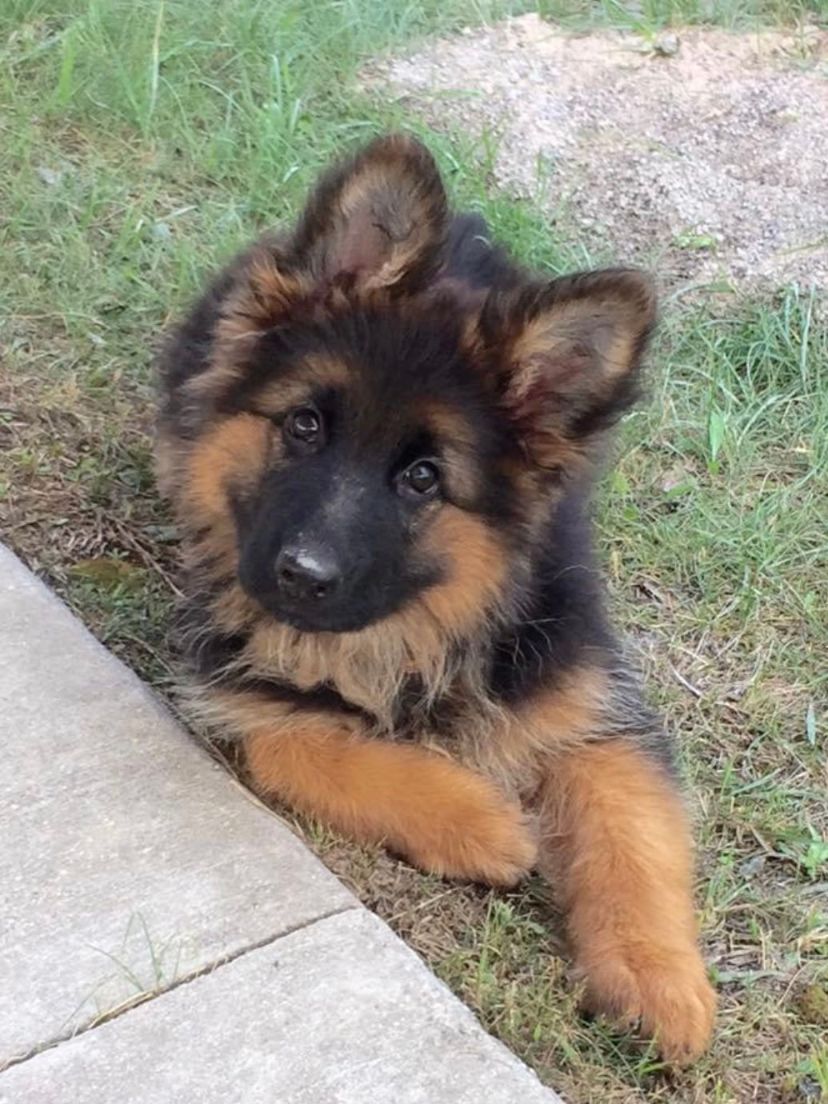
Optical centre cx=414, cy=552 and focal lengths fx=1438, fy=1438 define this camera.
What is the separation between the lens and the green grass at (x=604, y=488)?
3.13 metres

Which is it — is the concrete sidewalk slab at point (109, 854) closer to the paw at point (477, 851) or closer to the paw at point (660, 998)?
the paw at point (477, 851)

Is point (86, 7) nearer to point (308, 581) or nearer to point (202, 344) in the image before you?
point (202, 344)

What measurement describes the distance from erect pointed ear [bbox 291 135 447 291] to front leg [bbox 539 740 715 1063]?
1.24 m

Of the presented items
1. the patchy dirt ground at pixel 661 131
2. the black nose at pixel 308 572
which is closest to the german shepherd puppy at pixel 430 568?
the black nose at pixel 308 572

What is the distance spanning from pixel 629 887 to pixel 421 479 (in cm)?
100

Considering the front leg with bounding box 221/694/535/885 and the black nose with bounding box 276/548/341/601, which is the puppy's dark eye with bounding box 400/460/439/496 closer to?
the black nose with bounding box 276/548/341/601

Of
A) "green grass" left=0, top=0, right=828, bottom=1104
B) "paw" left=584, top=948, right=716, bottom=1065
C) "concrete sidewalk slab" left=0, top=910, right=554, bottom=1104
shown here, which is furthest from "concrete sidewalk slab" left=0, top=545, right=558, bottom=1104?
"paw" left=584, top=948, right=716, bottom=1065

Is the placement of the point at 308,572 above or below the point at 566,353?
below

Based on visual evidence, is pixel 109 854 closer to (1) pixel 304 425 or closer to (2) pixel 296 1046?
(2) pixel 296 1046

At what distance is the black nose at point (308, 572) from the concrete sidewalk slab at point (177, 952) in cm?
53

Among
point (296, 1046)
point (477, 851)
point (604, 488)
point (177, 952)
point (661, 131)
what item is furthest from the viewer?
point (661, 131)

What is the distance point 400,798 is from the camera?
326 cm

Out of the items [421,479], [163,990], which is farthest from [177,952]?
[421,479]

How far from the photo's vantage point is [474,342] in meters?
3.14
